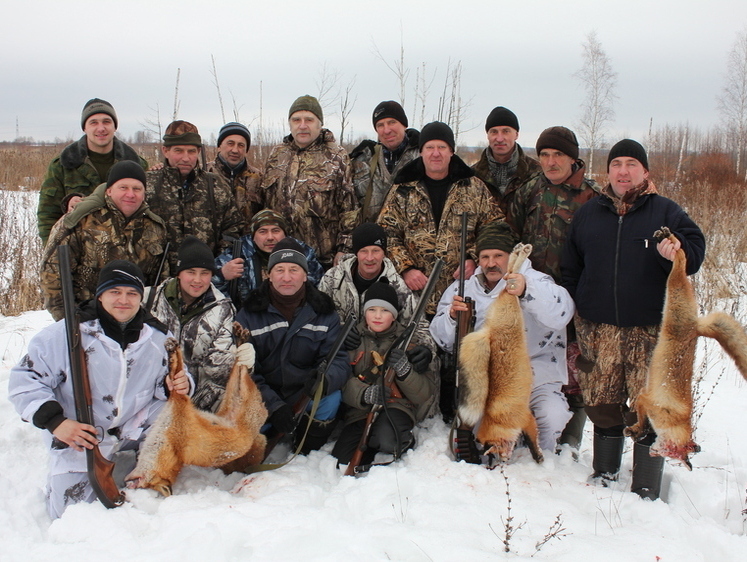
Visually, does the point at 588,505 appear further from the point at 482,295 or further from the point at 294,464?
the point at 294,464

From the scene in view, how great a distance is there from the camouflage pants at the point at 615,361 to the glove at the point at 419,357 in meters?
1.03

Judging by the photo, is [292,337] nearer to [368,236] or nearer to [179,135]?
[368,236]

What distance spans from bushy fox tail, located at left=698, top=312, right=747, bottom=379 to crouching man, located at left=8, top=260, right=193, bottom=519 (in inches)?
116

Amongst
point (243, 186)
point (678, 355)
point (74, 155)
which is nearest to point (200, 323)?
point (243, 186)

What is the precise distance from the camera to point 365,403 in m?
3.81

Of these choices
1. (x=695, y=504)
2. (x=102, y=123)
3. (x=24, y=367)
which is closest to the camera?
(x=24, y=367)

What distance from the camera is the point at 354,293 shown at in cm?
413

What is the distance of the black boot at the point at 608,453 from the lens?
3320mm

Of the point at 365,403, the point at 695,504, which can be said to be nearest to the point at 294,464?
the point at 365,403

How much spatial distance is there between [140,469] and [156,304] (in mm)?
1168

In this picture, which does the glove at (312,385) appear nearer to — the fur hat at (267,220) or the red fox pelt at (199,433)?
the red fox pelt at (199,433)

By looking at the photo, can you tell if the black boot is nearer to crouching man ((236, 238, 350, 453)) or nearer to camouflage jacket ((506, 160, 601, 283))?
camouflage jacket ((506, 160, 601, 283))

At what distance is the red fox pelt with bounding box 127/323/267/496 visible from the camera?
299 centimetres

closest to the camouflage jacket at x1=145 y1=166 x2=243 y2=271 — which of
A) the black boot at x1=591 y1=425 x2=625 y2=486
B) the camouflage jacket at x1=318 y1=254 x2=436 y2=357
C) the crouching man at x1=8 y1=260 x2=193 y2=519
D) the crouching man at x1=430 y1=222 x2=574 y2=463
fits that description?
the camouflage jacket at x1=318 y1=254 x2=436 y2=357
